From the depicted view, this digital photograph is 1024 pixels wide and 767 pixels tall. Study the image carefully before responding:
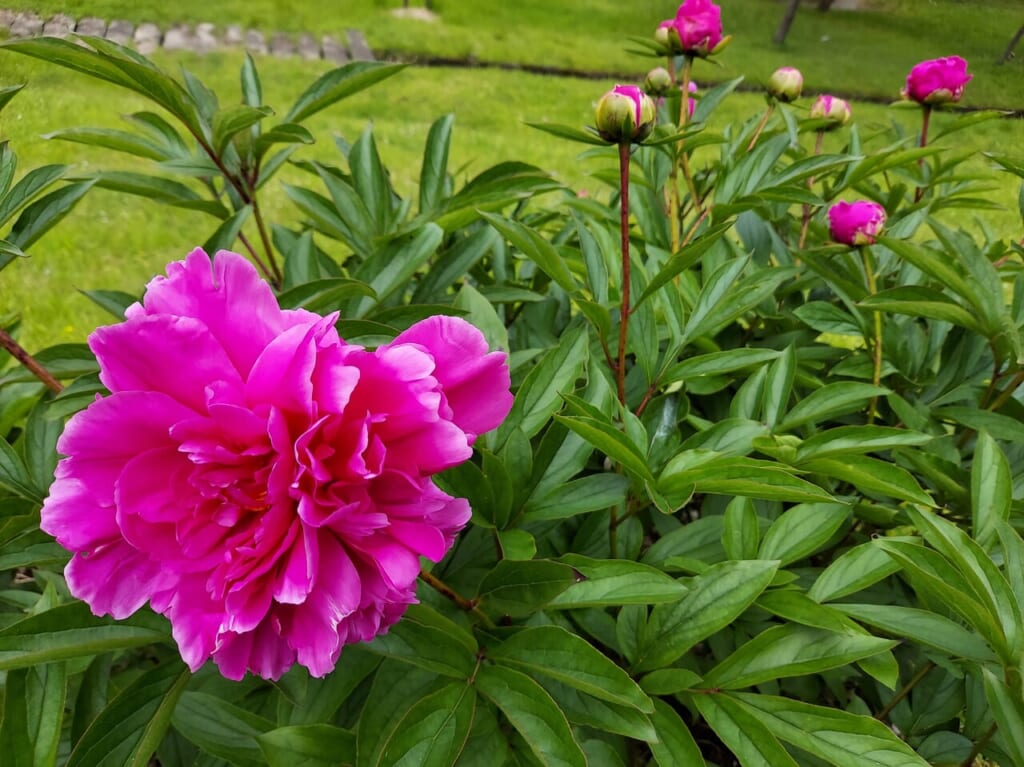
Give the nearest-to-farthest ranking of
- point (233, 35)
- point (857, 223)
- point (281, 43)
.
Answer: point (857, 223) < point (233, 35) < point (281, 43)

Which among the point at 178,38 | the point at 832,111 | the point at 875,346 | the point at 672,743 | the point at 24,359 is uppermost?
the point at 178,38

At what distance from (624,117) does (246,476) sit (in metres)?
0.45

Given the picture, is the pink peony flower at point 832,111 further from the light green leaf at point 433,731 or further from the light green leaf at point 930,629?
the light green leaf at point 433,731

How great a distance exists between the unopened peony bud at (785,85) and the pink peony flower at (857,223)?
287 millimetres

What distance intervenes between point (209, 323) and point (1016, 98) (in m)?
1.25

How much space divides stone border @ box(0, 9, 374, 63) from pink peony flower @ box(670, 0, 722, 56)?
658 millimetres

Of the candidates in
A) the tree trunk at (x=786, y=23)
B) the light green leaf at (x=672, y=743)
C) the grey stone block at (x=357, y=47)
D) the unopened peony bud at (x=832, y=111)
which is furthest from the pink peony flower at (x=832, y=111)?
the grey stone block at (x=357, y=47)

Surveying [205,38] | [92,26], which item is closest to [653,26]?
[205,38]

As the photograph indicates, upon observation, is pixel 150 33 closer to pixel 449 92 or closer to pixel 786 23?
pixel 786 23

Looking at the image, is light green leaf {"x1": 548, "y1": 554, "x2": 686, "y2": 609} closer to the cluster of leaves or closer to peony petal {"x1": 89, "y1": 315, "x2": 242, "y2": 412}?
the cluster of leaves

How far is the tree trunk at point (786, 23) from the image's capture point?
2.59m

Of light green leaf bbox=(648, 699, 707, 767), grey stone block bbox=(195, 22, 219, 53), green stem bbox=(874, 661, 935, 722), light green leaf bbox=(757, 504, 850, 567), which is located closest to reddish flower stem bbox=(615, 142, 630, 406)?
light green leaf bbox=(757, 504, 850, 567)

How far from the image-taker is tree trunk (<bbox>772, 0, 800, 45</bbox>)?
8.48ft

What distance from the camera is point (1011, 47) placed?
1067 mm
